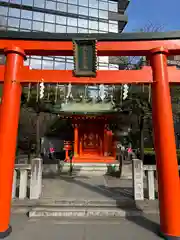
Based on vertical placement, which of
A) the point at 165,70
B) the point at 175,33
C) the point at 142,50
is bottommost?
the point at 165,70

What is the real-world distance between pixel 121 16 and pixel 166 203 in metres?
42.2

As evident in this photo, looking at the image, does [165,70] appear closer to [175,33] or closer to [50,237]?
[175,33]

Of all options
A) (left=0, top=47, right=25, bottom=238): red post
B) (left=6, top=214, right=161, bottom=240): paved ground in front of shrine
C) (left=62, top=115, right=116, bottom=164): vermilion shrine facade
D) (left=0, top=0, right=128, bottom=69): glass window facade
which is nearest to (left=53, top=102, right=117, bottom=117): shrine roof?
(left=62, top=115, right=116, bottom=164): vermilion shrine facade

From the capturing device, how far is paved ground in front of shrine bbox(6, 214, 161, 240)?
4.20m

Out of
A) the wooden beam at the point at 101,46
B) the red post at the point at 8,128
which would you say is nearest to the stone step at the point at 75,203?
the red post at the point at 8,128

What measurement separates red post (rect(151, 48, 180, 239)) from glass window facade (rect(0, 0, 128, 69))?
28295 mm

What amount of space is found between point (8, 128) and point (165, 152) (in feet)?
11.6

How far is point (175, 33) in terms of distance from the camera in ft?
15.3

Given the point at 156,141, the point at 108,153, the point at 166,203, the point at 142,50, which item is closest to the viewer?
the point at 166,203

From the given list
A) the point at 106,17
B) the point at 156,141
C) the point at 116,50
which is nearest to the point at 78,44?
the point at 116,50

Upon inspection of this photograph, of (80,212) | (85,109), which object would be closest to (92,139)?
(85,109)

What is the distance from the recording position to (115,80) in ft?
15.3

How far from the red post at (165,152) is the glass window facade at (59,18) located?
92.8 ft

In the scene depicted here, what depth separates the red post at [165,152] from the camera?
407cm
